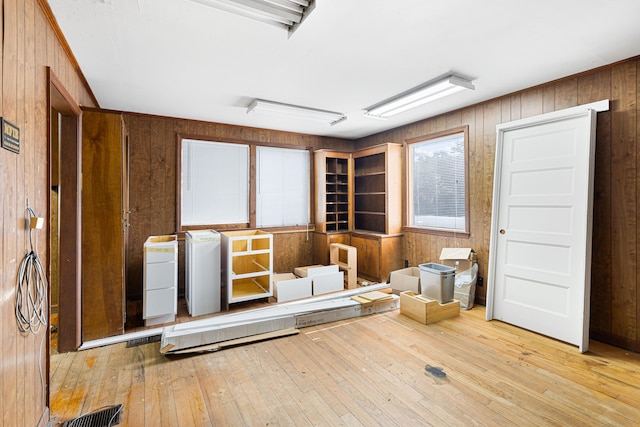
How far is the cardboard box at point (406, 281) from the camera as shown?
12.9 feet

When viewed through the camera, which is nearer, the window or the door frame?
the door frame

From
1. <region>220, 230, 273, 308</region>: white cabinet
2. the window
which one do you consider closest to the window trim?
the window

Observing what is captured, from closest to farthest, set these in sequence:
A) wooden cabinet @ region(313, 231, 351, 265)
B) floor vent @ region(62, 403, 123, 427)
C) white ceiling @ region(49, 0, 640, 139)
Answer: floor vent @ region(62, 403, 123, 427) → white ceiling @ region(49, 0, 640, 139) → wooden cabinet @ region(313, 231, 351, 265)

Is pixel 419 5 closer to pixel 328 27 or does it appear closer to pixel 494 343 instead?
pixel 328 27

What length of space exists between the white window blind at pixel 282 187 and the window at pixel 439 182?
1806mm

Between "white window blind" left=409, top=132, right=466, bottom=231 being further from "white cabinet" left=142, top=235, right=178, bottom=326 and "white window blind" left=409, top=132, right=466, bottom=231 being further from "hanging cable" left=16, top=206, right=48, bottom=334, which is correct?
"hanging cable" left=16, top=206, right=48, bottom=334

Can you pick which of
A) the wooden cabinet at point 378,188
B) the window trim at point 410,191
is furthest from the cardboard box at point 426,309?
the wooden cabinet at point 378,188

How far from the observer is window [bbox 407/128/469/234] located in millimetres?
4082

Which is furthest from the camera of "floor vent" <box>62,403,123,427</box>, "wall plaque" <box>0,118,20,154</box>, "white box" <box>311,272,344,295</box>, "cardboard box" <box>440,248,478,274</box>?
"white box" <box>311,272,344,295</box>

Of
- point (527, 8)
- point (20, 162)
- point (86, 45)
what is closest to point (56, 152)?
point (86, 45)

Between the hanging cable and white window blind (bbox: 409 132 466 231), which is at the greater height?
white window blind (bbox: 409 132 466 231)

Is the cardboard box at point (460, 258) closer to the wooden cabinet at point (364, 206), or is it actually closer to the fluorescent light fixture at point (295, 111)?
the wooden cabinet at point (364, 206)

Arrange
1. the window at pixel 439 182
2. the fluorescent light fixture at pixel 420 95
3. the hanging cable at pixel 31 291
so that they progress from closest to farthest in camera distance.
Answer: the hanging cable at pixel 31 291
the fluorescent light fixture at pixel 420 95
the window at pixel 439 182

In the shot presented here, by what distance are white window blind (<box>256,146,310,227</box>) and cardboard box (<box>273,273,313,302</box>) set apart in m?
1.22
